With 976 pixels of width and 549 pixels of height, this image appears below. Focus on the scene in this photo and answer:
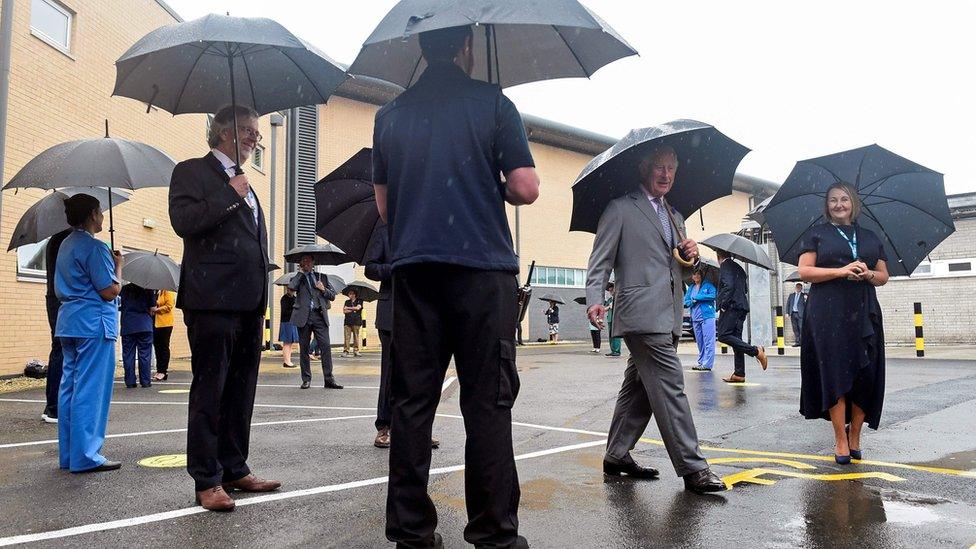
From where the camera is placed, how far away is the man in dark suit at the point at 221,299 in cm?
377

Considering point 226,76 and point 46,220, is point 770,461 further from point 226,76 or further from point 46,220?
point 46,220

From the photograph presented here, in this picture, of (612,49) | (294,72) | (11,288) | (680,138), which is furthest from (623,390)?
(11,288)

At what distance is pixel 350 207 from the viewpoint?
6242 millimetres

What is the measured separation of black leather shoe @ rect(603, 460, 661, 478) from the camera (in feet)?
14.7

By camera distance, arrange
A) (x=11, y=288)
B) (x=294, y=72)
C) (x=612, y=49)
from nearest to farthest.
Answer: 1. (x=612, y=49)
2. (x=294, y=72)
3. (x=11, y=288)

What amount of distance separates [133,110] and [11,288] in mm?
5647

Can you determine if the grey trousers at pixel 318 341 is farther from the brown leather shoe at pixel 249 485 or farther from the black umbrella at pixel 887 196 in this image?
the black umbrella at pixel 887 196

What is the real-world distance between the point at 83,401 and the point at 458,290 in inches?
127

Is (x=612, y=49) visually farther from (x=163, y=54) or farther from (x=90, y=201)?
(x=90, y=201)

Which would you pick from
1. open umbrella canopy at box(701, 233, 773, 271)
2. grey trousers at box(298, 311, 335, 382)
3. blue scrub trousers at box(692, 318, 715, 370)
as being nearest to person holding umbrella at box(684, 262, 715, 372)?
blue scrub trousers at box(692, 318, 715, 370)

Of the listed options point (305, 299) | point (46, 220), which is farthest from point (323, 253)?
point (46, 220)

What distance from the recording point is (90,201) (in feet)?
16.4

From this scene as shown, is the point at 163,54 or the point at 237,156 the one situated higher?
the point at 163,54

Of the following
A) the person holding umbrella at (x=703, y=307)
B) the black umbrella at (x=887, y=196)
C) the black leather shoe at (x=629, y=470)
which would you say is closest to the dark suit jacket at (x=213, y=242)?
the black leather shoe at (x=629, y=470)
